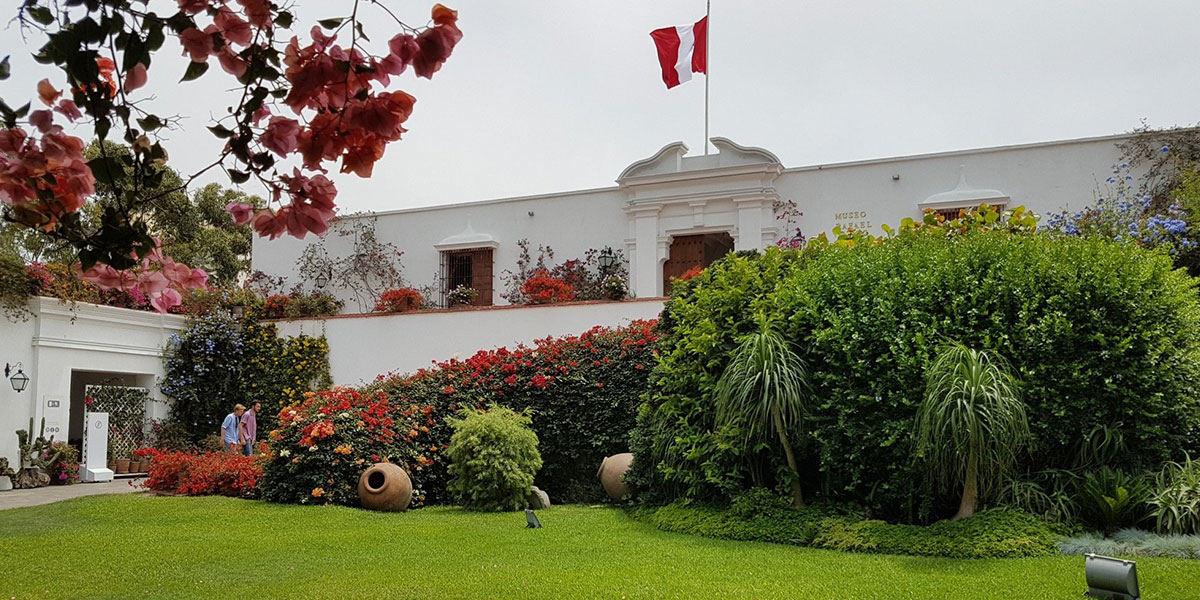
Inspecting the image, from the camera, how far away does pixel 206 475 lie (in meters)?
12.9

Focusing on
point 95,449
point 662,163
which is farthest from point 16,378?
point 662,163

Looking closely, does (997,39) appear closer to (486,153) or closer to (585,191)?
(585,191)

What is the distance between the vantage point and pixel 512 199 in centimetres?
2053

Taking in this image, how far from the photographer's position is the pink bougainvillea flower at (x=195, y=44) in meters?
2.29

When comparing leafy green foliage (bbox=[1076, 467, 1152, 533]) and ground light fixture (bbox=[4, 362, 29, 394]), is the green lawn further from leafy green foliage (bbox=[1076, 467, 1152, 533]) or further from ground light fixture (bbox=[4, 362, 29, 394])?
ground light fixture (bbox=[4, 362, 29, 394])

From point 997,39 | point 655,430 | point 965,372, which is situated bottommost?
point 655,430

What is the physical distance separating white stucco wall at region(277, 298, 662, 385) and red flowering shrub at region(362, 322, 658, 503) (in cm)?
252

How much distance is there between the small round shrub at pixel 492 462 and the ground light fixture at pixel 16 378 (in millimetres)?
8123

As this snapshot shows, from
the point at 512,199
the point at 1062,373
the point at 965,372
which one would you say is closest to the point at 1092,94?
the point at 1062,373

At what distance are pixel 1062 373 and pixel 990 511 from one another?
4.93 feet

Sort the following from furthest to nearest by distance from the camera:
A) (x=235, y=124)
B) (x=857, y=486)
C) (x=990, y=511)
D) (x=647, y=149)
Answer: (x=647, y=149), (x=857, y=486), (x=990, y=511), (x=235, y=124)

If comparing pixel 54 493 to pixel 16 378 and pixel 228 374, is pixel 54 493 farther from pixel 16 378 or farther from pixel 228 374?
pixel 228 374

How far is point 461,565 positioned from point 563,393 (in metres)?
6.21

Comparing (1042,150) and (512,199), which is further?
(512,199)
